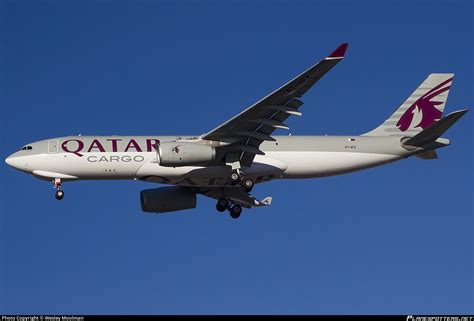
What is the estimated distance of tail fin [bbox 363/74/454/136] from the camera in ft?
194

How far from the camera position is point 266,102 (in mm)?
50219

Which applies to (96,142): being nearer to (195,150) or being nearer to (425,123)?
(195,150)

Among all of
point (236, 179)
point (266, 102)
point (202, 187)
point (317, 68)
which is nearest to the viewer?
point (317, 68)

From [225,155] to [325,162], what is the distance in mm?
5684

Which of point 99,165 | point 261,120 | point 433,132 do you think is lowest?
point 99,165

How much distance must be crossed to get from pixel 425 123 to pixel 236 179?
1234 cm

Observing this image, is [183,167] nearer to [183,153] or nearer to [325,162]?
[183,153]

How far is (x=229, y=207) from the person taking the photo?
193 ft

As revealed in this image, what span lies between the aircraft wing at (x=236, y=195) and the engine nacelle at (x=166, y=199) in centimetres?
82

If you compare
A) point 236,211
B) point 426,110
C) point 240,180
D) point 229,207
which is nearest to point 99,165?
point 240,180

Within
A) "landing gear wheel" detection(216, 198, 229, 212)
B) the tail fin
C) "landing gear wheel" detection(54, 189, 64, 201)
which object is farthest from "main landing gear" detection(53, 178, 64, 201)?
the tail fin

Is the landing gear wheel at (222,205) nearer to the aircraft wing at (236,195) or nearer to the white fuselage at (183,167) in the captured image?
the aircraft wing at (236,195)

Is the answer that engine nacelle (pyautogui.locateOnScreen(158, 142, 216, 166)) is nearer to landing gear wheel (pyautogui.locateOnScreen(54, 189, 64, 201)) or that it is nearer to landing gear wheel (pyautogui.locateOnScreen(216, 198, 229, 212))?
landing gear wheel (pyautogui.locateOnScreen(216, 198, 229, 212))

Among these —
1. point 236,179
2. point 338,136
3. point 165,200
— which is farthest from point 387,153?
point 165,200
